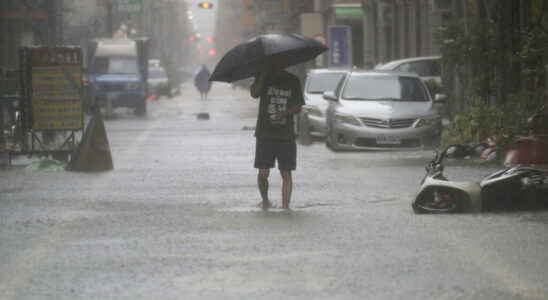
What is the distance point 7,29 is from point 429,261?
28.6 metres

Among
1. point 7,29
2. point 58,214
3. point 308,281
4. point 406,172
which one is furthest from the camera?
point 7,29

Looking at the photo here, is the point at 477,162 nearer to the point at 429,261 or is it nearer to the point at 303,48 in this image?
the point at 303,48

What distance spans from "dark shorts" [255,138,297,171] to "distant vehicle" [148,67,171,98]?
54744 millimetres

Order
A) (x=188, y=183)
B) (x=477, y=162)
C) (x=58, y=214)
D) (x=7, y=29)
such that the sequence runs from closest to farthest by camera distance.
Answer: (x=58, y=214) < (x=188, y=183) < (x=477, y=162) < (x=7, y=29)

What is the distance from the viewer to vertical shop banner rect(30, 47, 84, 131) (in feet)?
63.7

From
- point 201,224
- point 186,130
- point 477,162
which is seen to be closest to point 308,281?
point 201,224

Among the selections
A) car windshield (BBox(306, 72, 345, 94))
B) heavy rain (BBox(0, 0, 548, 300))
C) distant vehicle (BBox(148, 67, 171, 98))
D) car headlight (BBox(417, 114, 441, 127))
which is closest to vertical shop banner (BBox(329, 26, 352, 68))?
heavy rain (BBox(0, 0, 548, 300))

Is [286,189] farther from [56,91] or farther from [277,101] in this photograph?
[56,91]

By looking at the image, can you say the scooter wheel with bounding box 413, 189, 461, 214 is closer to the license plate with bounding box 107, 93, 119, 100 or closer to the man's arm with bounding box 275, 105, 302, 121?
the man's arm with bounding box 275, 105, 302, 121

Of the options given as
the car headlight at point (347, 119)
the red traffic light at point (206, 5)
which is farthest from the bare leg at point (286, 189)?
the red traffic light at point (206, 5)

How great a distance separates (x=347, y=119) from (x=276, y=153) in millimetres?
10149

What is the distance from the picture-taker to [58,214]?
485 inches

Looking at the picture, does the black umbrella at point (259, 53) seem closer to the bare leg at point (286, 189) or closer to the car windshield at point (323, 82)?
the bare leg at point (286, 189)

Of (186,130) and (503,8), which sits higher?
(503,8)
